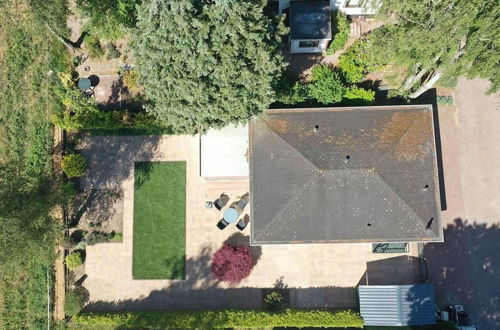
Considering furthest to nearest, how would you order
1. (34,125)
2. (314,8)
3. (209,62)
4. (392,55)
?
(34,125)
(314,8)
(392,55)
(209,62)

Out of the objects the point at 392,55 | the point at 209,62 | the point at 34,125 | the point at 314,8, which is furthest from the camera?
the point at 34,125

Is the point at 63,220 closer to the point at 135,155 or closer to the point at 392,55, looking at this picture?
the point at 135,155

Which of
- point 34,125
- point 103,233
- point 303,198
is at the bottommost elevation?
point 103,233

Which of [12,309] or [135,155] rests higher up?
[135,155]

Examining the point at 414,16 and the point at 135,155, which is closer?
the point at 414,16

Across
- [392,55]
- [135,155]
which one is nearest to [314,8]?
[392,55]

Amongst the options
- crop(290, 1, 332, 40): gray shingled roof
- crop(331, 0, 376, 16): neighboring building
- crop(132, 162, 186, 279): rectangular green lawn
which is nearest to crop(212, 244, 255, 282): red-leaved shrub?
crop(132, 162, 186, 279): rectangular green lawn

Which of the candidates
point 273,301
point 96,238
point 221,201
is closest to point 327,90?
point 221,201

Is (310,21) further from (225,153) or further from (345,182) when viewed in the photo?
(345,182)
